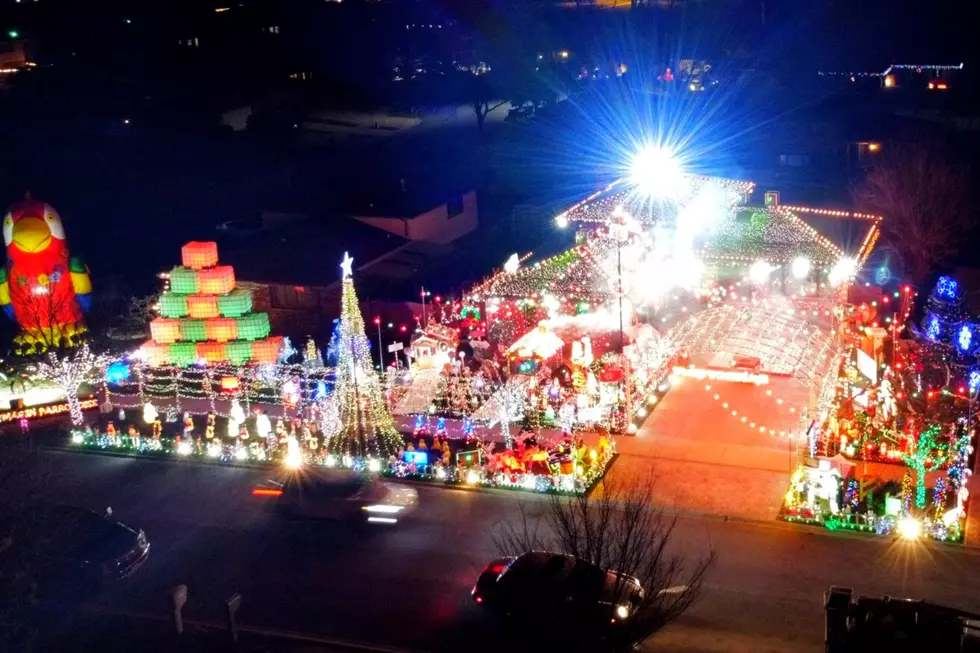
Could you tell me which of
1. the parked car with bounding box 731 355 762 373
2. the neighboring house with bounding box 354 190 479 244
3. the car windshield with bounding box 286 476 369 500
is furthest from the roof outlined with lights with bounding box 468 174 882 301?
the neighboring house with bounding box 354 190 479 244

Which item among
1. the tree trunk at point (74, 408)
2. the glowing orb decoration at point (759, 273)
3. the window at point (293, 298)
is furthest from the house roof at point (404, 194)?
the tree trunk at point (74, 408)

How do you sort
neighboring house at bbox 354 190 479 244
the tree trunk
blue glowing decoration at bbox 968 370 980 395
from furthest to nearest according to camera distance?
neighboring house at bbox 354 190 479 244 → the tree trunk → blue glowing decoration at bbox 968 370 980 395

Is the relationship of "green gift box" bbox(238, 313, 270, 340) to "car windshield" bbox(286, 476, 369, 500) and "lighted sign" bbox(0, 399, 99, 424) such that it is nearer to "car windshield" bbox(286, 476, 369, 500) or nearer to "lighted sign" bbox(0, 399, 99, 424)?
"lighted sign" bbox(0, 399, 99, 424)

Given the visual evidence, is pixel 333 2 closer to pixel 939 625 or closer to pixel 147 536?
pixel 147 536

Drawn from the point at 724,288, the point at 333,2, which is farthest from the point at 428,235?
the point at 333,2

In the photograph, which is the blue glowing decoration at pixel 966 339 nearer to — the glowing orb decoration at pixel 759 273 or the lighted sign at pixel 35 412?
the glowing orb decoration at pixel 759 273

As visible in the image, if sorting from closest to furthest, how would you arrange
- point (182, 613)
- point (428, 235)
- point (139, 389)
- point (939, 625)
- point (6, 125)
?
point (939, 625), point (182, 613), point (139, 389), point (428, 235), point (6, 125)

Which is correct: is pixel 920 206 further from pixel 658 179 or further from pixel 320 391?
pixel 320 391
